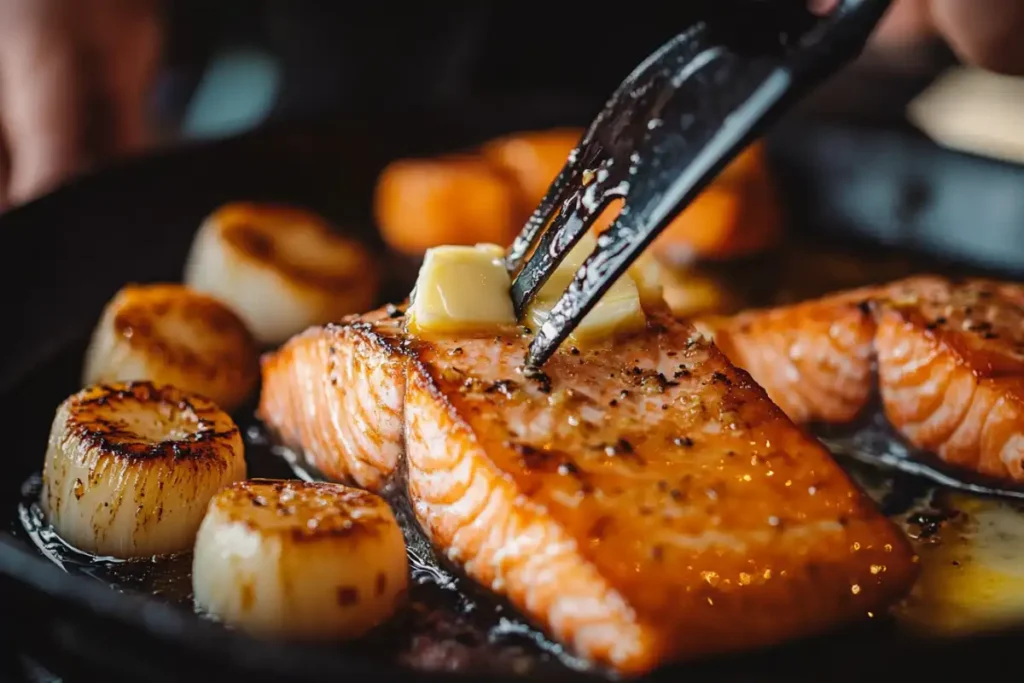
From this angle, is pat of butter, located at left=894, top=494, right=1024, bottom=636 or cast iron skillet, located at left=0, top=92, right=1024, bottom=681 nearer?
cast iron skillet, located at left=0, top=92, right=1024, bottom=681

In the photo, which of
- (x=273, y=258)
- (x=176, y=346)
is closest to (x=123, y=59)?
(x=273, y=258)

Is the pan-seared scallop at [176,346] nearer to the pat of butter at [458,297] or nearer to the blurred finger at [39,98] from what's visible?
the pat of butter at [458,297]

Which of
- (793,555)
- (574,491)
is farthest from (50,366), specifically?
(793,555)

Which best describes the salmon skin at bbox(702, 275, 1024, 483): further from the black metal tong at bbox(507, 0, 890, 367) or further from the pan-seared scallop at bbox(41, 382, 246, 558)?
the pan-seared scallop at bbox(41, 382, 246, 558)

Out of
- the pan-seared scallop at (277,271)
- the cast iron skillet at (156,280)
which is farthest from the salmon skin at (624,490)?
the pan-seared scallop at (277,271)

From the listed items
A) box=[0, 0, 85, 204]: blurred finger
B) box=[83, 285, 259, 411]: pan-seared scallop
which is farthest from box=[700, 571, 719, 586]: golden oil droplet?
box=[0, 0, 85, 204]: blurred finger

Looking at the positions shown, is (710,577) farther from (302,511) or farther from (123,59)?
(123,59)
